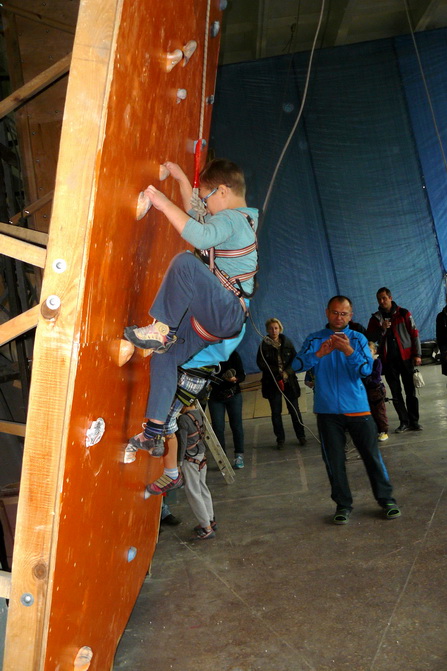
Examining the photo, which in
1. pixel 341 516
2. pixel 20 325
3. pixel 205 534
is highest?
pixel 20 325

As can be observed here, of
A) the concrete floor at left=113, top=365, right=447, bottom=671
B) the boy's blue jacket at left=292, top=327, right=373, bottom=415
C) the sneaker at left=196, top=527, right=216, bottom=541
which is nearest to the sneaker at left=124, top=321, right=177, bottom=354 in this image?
the concrete floor at left=113, top=365, right=447, bottom=671

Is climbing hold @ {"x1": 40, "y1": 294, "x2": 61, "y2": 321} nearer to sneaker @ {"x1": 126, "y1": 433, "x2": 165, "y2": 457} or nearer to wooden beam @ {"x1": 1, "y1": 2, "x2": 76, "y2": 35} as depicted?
sneaker @ {"x1": 126, "y1": 433, "x2": 165, "y2": 457}

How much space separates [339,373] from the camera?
474 cm

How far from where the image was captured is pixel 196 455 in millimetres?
4664

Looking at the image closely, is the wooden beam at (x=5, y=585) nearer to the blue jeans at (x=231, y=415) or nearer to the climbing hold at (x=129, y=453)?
the climbing hold at (x=129, y=453)

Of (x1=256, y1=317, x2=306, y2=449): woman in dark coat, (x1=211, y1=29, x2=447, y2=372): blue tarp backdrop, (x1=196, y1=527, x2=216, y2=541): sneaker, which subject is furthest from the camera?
(x1=211, y1=29, x2=447, y2=372): blue tarp backdrop

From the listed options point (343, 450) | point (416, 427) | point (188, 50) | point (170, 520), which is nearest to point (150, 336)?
point (188, 50)

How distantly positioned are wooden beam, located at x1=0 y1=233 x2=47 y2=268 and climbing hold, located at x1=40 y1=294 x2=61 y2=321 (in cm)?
15

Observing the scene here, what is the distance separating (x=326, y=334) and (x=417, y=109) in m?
11.6

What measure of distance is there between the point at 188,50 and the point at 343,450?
3.37 metres

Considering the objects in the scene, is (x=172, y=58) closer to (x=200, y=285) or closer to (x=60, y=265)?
(x=200, y=285)

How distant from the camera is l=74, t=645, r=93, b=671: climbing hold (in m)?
1.98

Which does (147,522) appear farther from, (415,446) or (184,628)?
(415,446)

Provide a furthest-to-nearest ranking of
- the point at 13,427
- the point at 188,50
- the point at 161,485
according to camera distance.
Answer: the point at 161,485, the point at 13,427, the point at 188,50
